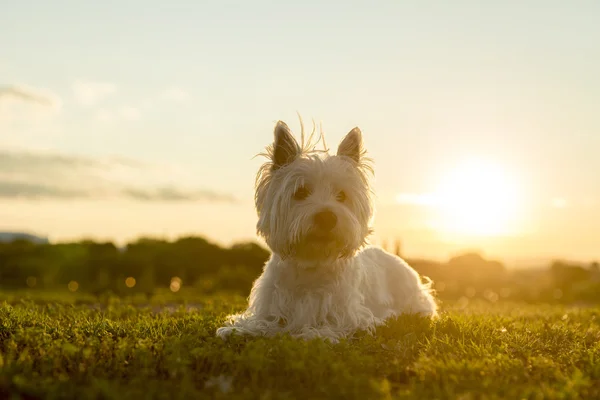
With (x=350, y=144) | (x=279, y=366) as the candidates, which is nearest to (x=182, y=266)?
(x=350, y=144)

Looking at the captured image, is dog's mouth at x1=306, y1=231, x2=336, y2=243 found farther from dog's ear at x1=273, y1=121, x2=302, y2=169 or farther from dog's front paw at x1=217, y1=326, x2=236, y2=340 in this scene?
dog's front paw at x1=217, y1=326, x2=236, y2=340

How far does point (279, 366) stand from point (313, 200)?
86.5 inches

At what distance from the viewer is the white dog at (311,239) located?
7.29 m

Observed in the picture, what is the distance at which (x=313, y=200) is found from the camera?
7.39 m

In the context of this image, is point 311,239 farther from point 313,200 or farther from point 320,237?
point 313,200

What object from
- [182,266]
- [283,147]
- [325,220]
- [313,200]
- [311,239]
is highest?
[283,147]

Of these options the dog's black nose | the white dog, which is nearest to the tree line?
the white dog

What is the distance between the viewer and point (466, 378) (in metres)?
5.88

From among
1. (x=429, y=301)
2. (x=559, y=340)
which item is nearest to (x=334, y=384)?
(x=559, y=340)

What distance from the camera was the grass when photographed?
5.32m

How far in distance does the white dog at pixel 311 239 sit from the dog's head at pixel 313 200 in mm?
12

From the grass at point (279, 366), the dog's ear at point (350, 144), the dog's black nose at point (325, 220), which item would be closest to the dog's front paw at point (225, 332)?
the grass at point (279, 366)

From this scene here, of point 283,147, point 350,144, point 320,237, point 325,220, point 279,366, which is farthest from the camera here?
point 350,144

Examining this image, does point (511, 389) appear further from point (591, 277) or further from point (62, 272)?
point (62, 272)
